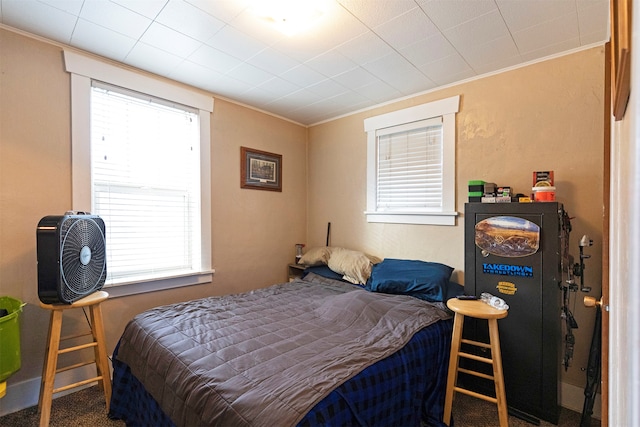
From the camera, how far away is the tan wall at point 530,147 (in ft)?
7.06

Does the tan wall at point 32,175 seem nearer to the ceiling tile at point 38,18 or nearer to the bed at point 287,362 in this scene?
the ceiling tile at point 38,18

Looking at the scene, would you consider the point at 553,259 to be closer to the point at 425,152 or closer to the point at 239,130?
the point at 425,152

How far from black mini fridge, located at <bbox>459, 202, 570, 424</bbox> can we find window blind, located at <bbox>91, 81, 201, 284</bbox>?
252 centimetres

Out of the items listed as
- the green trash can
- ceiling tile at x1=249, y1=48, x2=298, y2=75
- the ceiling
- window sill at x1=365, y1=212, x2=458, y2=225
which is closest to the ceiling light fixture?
the ceiling

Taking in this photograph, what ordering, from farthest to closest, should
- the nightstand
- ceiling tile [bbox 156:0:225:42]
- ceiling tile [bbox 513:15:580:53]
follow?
the nightstand
ceiling tile [bbox 513:15:580:53]
ceiling tile [bbox 156:0:225:42]

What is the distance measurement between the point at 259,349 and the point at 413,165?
2.28 m

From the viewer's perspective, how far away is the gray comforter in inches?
48.8

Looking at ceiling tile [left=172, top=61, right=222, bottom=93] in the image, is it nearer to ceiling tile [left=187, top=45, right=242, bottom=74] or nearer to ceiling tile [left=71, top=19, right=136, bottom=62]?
ceiling tile [left=187, top=45, right=242, bottom=74]

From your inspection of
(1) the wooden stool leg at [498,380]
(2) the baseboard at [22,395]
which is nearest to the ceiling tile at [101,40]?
(2) the baseboard at [22,395]

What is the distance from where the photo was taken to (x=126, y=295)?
2.52 metres

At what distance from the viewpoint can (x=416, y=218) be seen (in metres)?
3.01

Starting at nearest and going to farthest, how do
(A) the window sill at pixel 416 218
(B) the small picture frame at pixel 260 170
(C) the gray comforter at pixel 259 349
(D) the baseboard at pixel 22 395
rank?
(C) the gray comforter at pixel 259 349 → (D) the baseboard at pixel 22 395 → (A) the window sill at pixel 416 218 → (B) the small picture frame at pixel 260 170

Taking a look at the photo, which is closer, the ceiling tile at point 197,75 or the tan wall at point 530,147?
the tan wall at point 530,147

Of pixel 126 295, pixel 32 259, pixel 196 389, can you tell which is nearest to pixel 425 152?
pixel 196 389
